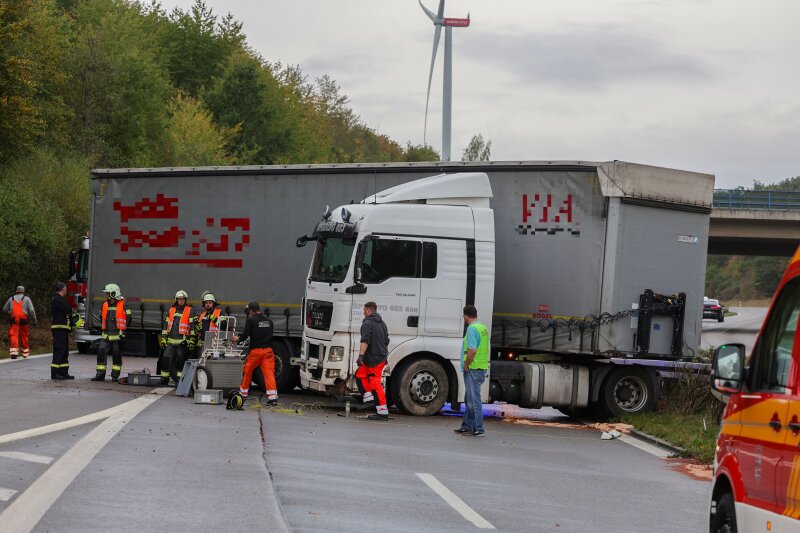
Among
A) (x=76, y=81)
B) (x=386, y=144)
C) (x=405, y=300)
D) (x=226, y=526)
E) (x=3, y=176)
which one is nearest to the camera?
(x=226, y=526)

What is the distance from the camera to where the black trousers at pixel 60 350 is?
20.5m

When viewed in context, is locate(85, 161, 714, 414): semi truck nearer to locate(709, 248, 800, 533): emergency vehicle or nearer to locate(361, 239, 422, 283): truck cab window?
locate(361, 239, 422, 283): truck cab window

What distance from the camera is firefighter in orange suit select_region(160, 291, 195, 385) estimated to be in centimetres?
1947

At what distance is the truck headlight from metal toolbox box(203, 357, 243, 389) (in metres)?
1.88

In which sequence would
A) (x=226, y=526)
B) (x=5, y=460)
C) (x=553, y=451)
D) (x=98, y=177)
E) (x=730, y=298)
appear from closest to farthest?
1. (x=226, y=526)
2. (x=5, y=460)
3. (x=553, y=451)
4. (x=98, y=177)
5. (x=730, y=298)

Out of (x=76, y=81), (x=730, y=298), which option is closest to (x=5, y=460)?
(x=76, y=81)

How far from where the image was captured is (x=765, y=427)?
576 cm

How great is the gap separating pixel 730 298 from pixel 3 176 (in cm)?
12897

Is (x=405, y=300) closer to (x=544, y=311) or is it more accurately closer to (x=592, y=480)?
(x=544, y=311)

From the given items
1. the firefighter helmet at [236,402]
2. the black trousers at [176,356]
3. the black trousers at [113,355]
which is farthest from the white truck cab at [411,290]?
the black trousers at [113,355]

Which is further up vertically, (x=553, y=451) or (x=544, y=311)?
(x=544, y=311)

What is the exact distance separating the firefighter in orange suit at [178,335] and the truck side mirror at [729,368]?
14.2 meters

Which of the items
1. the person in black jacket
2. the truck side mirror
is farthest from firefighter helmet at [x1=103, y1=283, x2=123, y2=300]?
the truck side mirror

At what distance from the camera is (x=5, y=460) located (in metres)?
10.5
